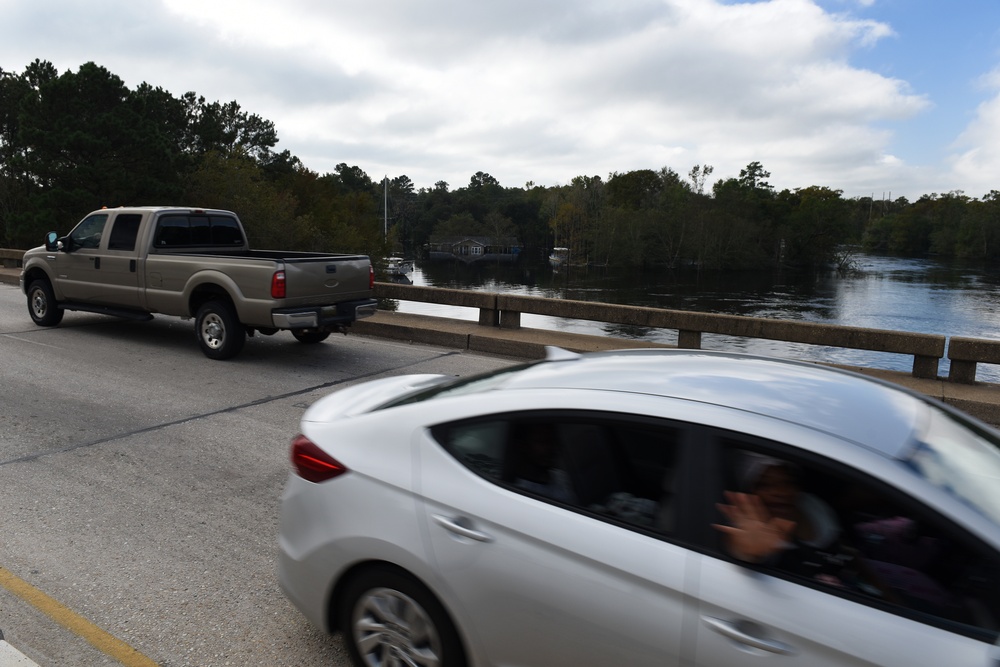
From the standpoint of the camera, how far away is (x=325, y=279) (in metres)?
9.12

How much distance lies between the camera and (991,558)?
1837 mm

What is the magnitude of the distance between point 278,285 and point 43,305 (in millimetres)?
5485

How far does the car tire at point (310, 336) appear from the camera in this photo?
10617 mm

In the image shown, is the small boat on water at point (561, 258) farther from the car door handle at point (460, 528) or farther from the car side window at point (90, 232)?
the car door handle at point (460, 528)

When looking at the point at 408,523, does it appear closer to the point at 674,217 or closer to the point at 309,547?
the point at 309,547

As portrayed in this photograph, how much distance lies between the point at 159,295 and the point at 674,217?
105829 millimetres

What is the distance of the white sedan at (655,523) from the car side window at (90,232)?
938 cm

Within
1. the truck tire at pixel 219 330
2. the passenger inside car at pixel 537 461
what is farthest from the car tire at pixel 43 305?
the passenger inside car at pixel 537 461

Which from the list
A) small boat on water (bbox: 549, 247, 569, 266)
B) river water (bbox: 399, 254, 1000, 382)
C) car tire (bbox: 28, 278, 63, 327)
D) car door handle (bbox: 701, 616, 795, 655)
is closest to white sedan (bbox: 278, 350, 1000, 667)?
car door handle (bbox: 701, 616, 795, 655)

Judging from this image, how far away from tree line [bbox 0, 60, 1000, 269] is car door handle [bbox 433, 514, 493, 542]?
36607mm

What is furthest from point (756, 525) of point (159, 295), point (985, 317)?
point (985, 317)

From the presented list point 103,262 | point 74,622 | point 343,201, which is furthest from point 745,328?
point 343,201

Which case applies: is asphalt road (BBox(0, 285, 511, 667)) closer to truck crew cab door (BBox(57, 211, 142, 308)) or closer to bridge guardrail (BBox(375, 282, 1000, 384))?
truck crew cab door (BBox(57, 211, 142, 308))

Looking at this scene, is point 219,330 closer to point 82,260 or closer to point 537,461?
point 82,260
